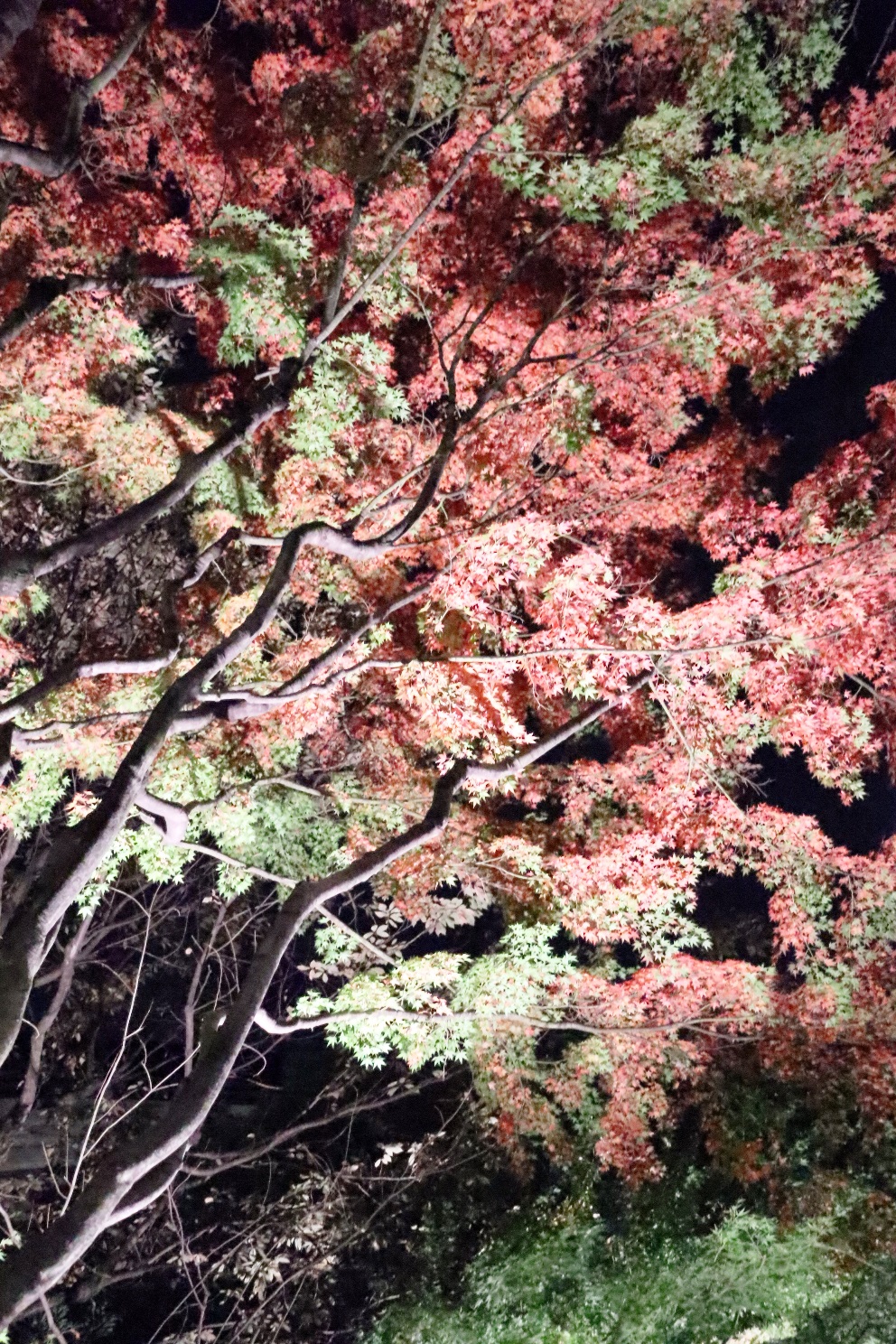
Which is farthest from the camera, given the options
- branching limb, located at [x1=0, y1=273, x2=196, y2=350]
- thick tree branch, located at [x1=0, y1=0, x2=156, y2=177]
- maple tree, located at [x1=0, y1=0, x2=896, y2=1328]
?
maple tree, located at [x1=0, y1=0, x2=896, y2=1328]

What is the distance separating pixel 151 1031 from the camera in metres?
12.6

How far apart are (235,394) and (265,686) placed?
4422 mm

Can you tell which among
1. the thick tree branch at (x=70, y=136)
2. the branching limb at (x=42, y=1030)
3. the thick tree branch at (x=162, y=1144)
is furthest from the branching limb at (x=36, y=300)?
the branching limb at (x=42, y=1030)

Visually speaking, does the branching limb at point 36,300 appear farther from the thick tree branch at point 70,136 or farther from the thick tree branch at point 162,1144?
the thick tree branch at point 162,1144

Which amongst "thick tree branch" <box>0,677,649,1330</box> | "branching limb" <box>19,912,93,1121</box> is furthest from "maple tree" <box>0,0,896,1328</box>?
"thick tree branch" <box>0,677,649,1330</box>

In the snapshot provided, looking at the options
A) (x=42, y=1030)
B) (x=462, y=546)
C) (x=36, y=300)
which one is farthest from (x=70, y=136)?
(x=42, y=1030)

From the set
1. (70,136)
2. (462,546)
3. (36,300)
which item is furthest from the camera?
(462,546)

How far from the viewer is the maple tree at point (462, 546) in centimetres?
785

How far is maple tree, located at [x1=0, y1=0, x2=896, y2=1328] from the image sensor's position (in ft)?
25.8

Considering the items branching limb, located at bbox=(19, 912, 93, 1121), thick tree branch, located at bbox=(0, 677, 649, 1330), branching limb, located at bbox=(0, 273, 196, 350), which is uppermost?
branching limb, located at bbox=(0, 273, 196, 350)

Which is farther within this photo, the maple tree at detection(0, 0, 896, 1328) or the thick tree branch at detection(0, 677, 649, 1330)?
the maple tree at detection(0, 0, 896, 1328)

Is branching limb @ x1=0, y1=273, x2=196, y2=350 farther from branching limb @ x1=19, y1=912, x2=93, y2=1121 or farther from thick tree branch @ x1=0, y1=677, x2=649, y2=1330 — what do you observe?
branching limb @ x1=19, y1=912, x2=93, y2=1121

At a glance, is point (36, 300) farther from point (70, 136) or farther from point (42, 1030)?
point (42, 1030)

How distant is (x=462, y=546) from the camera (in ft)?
26.9
